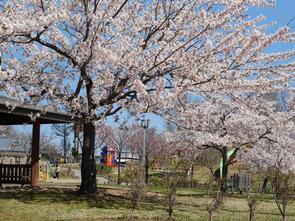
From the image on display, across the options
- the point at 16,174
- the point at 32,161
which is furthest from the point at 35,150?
the point at 16,174

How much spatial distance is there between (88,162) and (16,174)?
4.72 metres

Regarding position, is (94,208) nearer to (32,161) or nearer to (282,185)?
(282,185)

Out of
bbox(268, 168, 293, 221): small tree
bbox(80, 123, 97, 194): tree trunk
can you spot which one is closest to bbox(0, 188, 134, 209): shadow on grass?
bbox(80, 123, 97, 194): tree trunk

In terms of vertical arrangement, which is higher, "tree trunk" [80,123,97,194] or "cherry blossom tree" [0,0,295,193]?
"cherry blossom tree" [0,0,295,193]

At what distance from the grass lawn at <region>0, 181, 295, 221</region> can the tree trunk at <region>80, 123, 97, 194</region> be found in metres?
0.31

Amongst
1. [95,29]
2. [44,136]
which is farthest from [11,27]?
[44,136]

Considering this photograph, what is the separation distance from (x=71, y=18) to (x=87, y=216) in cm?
469

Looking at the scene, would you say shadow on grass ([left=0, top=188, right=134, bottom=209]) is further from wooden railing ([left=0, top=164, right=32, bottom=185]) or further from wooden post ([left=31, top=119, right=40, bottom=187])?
wooden railing ([left=0, top=164, right=32, bottom=185])

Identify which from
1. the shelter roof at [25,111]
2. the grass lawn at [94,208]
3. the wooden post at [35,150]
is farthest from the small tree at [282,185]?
the wooden post at [35,150]

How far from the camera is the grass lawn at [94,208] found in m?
10.1

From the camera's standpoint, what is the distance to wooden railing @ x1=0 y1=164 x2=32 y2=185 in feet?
52.7

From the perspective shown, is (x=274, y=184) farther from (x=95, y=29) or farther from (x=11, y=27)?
(x=11, y=27)

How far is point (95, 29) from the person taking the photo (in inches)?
386

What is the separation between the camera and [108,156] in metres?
47.8
